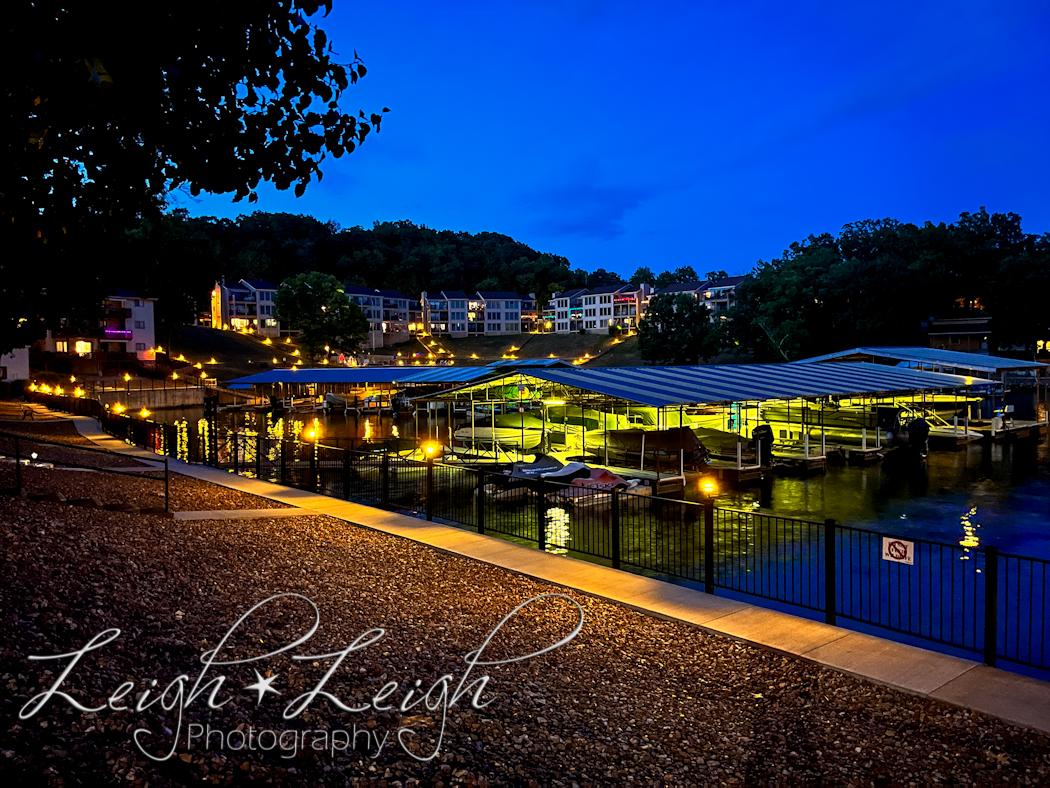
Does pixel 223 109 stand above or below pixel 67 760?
above

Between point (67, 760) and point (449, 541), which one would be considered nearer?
point (67, 760)

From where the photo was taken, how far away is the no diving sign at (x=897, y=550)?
9.23 meters

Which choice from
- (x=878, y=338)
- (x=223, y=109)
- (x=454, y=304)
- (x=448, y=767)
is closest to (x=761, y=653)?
(x=448, y=767)

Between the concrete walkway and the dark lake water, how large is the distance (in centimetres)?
1109

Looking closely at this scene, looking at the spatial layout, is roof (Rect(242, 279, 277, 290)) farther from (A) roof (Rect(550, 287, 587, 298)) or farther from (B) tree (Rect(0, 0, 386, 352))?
(B) tree (Rect(0, 0, 386, 352))

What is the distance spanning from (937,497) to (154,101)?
2640 cm

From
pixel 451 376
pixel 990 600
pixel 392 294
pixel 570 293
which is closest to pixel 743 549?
pixel 990 600

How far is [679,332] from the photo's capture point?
350 ft

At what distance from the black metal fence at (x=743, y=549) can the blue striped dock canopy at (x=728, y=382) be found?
4824 mm

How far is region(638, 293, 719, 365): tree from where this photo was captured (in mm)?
106250

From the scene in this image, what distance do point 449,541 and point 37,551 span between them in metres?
6.66

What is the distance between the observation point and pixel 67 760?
5.38 metres

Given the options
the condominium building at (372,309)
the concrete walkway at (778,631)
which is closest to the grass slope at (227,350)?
the condominium building at (372,309)

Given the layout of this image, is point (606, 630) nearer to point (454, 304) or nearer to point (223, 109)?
point (223, 109)
